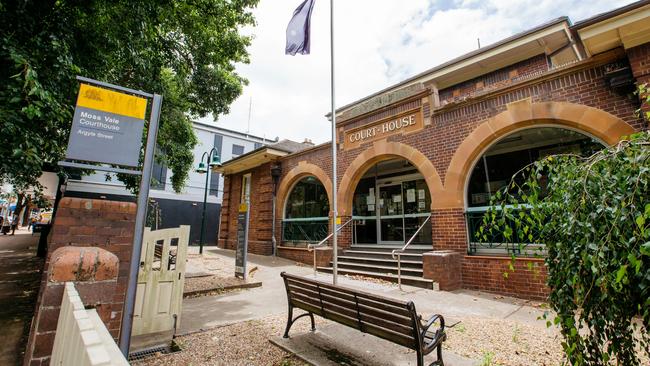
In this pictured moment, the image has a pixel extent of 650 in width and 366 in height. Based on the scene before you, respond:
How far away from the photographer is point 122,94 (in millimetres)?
3090

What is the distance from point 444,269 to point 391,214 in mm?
4567

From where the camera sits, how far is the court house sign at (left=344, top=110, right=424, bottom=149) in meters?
8.88

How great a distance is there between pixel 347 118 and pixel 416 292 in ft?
20.5

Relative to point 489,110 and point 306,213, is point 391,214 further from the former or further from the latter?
point 489,110

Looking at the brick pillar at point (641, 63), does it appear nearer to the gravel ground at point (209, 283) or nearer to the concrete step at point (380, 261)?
the concrete step at point (380, 261)

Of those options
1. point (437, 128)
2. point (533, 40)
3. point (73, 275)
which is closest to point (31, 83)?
point (73, 275)

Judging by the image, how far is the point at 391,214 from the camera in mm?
11422

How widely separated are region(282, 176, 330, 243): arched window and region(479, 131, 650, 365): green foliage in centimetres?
917

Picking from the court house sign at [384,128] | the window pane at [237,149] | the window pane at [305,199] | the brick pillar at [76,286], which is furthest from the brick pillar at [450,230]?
the window pane at [237,149]

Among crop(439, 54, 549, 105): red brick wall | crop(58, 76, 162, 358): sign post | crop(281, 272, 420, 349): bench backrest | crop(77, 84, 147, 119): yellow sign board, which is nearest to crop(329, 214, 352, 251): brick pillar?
crop(439, 54, 549, 105): red brick wall

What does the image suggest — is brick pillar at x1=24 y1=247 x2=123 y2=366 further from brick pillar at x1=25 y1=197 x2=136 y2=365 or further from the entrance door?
the entrance door

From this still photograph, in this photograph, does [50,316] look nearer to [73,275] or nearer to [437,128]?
[73,275]

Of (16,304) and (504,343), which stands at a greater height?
(16,304)

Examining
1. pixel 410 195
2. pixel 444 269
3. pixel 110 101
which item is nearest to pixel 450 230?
pixel 444 269
